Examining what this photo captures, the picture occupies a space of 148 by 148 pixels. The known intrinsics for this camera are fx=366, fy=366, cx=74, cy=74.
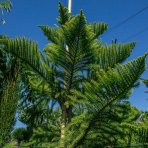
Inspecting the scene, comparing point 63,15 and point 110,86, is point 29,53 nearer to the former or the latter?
point 63,15

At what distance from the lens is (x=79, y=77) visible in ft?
13.9

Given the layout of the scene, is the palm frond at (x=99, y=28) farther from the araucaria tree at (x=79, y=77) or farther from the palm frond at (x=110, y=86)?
the palm frond at (x=110, y=86)

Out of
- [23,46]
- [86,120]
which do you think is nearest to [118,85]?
[86,120]

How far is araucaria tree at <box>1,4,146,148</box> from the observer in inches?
140

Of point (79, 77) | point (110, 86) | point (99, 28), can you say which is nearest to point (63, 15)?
point (99, 28)

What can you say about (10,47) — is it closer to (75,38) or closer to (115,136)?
(75,38)

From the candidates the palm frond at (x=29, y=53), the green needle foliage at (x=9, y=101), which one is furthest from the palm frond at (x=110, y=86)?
the green needle foliage at (x=9, y=101)

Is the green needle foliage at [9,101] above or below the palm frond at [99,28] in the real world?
below

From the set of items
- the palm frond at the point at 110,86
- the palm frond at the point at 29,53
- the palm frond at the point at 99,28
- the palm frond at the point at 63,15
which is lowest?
the palm frond at the point at 110,86

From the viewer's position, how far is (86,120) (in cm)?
371

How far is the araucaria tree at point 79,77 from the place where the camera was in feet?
11.6

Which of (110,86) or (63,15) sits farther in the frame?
(63,15)

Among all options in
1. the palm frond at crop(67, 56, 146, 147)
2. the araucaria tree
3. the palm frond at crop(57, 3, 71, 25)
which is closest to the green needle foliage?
the araucaria tree

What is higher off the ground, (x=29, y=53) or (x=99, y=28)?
(x=99, y=28)
